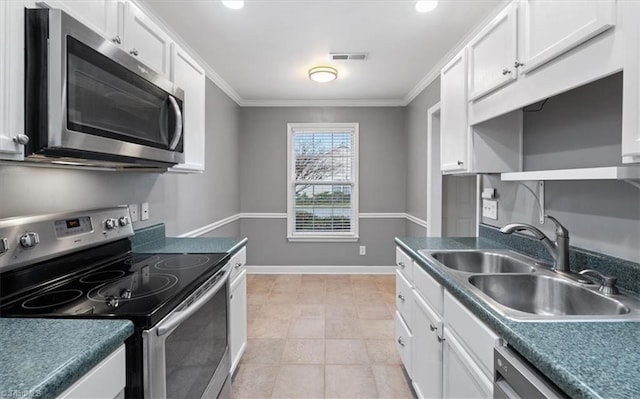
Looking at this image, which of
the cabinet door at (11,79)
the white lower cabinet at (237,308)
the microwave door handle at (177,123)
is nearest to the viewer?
Result: the cabinet door at (11,79)

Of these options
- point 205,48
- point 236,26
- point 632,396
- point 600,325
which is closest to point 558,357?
point 632,396

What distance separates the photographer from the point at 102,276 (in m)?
1.41

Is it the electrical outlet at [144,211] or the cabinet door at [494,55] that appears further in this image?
the electrical outlet at [144,211]

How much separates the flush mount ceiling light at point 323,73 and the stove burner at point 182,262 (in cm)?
228

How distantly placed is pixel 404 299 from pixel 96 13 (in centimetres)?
216

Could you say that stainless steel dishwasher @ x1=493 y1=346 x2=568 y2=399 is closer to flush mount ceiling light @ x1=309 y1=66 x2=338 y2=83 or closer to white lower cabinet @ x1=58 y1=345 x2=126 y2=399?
white lower cabinet @ x1=58 y1=345 x2=126 y2=399

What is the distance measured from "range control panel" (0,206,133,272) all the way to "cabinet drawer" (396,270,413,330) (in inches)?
67.3

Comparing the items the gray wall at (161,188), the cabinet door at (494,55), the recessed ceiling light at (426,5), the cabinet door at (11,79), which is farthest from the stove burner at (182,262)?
the recessed ceiling light at (426,5)

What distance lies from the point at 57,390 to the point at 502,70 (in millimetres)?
1945

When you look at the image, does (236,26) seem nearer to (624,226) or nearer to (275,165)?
(275,165)

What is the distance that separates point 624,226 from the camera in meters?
1.23

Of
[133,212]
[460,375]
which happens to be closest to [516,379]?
[460,375]

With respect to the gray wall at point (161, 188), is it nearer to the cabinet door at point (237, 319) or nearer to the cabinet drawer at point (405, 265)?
the cabinet door at point (237, 319)

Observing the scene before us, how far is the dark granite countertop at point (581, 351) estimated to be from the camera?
648mm
